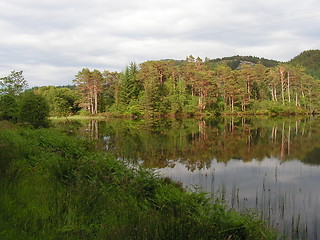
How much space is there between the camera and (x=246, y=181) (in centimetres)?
848

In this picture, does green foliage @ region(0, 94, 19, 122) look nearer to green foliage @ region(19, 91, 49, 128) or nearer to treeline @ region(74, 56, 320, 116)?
green foliage @ region(19, 91, 49, 128)

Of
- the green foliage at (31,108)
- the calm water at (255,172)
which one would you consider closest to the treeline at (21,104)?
the green foliage at (31,108)

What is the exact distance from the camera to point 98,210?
3852mm

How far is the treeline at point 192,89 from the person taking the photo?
47.4 metres

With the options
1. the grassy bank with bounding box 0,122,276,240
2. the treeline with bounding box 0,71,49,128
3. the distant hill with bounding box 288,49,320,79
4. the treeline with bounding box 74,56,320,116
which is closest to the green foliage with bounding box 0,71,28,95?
the treeline with bounding box 0,71,49,128

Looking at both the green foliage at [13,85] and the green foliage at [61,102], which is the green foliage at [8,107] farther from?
the green foliage at [61,102]

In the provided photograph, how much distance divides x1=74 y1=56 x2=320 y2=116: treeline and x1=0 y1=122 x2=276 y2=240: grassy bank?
1544 inches

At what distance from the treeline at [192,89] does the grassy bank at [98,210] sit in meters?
39.2

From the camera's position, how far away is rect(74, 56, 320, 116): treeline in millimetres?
47375

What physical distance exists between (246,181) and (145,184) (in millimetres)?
4464

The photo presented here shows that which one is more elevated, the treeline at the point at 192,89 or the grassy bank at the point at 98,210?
the treeline at the point at 192,89

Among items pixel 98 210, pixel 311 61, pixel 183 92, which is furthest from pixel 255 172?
pixel 311 61

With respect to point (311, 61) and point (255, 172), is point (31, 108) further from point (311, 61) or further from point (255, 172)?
point (311, 61)

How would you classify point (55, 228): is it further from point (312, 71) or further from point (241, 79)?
point (312, 71)
